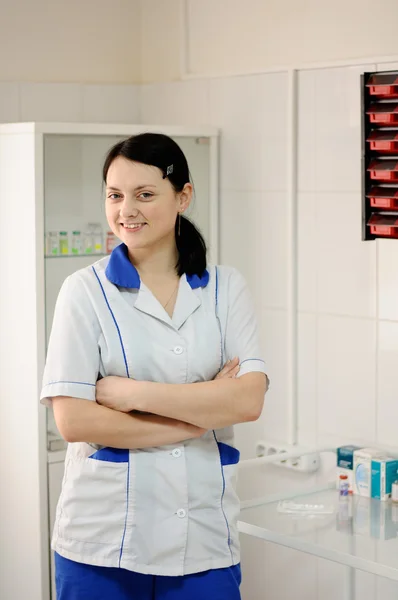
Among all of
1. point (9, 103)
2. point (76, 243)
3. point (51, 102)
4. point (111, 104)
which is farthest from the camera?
point (111, 104)

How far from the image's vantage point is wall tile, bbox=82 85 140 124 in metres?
3.14

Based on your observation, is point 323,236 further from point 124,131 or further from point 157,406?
point 157,406

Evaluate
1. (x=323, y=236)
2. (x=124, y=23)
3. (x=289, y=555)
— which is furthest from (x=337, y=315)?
(x=124, y=23)

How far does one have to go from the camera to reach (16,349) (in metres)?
2.73

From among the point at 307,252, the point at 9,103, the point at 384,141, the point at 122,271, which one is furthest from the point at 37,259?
the point at 384,141

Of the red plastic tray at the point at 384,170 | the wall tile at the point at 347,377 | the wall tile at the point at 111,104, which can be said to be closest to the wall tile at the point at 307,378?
the wall tile at the point at 347,377

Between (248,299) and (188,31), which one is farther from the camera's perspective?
(188,31)

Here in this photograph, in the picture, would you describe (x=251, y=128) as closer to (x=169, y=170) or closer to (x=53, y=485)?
(x=169, y=170)

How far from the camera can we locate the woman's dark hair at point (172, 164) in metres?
1.81

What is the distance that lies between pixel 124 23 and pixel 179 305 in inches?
66.8

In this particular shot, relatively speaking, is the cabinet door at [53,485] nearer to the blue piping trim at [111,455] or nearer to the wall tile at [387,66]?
the blue piping trim at [111,455]

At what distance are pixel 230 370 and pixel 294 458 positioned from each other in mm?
1012

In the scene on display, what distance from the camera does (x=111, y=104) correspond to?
3.20 metres

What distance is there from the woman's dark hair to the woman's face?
0.05 ft
